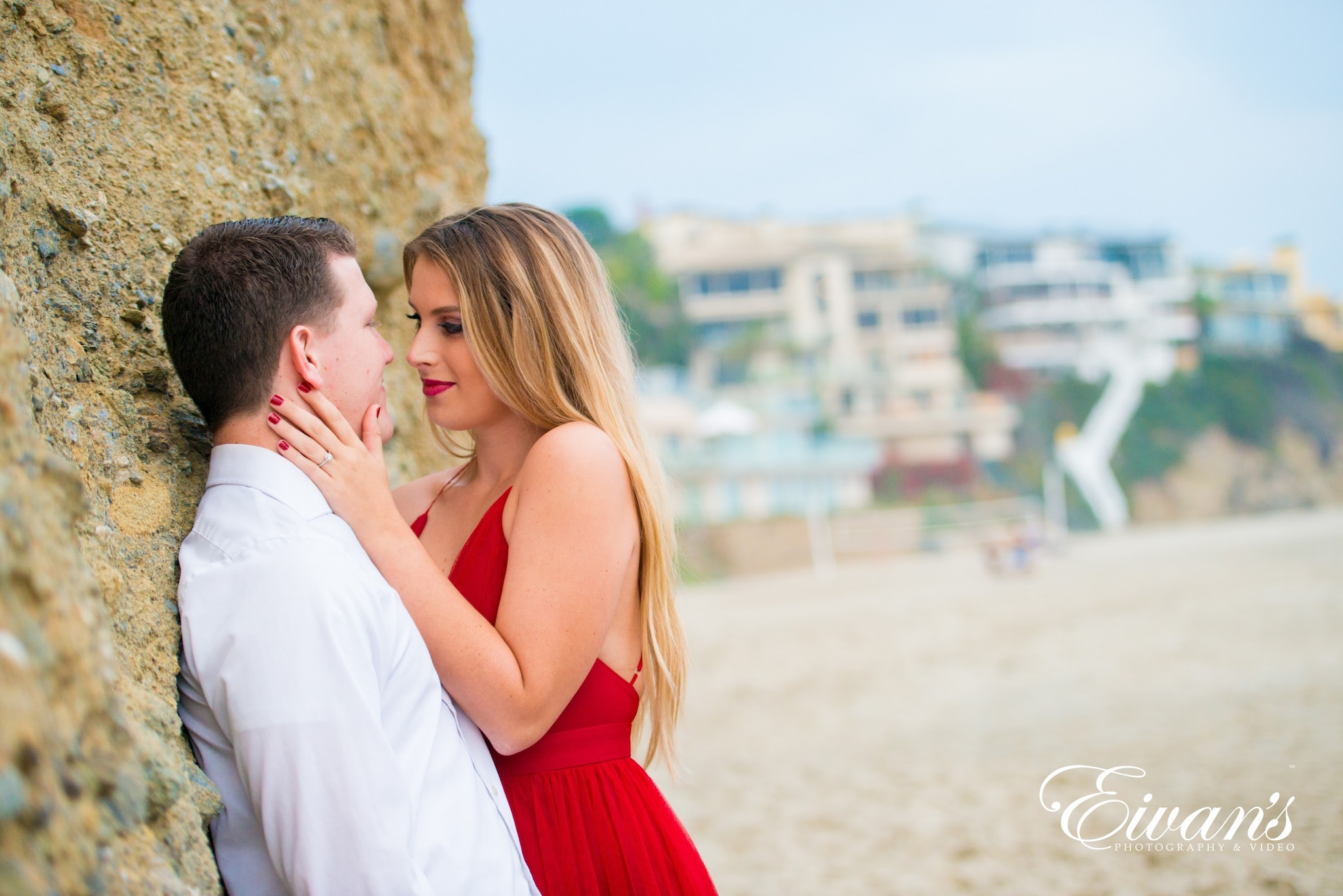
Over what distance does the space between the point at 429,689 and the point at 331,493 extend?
36cm

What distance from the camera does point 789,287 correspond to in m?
52.5

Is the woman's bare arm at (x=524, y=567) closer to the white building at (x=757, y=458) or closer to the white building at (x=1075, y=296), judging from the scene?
the white building at (x=757, y=458)

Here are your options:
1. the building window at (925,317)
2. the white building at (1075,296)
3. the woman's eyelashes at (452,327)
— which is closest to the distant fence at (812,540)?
the white building at (1075,296)

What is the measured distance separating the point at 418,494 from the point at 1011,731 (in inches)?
319

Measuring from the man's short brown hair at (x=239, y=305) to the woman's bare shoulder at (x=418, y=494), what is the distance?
77cm

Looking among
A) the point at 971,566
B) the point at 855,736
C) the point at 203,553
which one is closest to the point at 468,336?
the point at 203,553

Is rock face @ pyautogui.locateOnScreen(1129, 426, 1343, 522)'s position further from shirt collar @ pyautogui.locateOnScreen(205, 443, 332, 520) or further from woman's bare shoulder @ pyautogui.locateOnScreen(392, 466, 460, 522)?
shirt collar @ pyautogui.locateOnScreen(205, 443, 332, 520)

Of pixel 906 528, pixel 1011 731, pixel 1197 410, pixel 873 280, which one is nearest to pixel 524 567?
pixel 1011 731

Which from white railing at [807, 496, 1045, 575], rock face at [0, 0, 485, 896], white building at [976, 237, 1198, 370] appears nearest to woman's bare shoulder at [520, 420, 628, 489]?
rock face at [0, 0, 485, 896]

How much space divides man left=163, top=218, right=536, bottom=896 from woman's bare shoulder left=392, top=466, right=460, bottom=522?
62 centimetres

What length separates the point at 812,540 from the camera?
3522cm

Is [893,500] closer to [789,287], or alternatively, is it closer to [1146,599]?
[789,287]

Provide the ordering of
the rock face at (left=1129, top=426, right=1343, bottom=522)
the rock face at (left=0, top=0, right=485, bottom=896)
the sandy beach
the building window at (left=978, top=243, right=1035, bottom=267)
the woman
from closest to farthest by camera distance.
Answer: the rock face at (left=0, top=0, right=485, bottom=896) → the woman → the sandy beach → the rock face at (left=1129, top=426, right=1343, bottom=522) → the building window at (left=978, top=243, right=1035, bottom=267)

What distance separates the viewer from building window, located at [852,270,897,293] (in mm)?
53719
